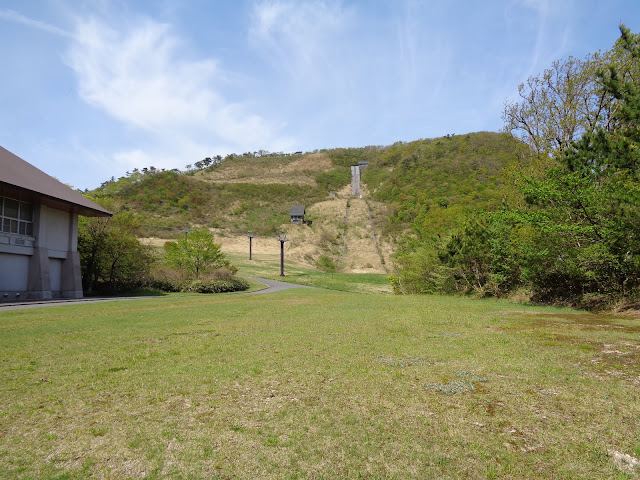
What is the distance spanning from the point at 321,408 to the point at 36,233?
1132 inches

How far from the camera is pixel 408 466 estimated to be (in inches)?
130

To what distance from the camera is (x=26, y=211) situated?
85.4 ft

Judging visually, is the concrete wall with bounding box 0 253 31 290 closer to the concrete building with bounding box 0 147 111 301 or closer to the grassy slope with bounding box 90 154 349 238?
the concrete building with bounding box 0 147 111 301

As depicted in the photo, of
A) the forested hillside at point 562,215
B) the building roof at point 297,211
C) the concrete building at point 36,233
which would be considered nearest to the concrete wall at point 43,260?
the concrete building at point 36,233

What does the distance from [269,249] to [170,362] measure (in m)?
70.9

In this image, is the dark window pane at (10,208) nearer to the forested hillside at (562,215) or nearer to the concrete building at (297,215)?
the forested hillside at (562,215)

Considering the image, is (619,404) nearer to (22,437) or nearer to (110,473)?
(110,473)

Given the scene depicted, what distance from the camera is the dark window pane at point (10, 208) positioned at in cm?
2448

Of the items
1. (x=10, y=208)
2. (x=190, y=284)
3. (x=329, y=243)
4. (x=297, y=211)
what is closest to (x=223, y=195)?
(x=297, y=211)

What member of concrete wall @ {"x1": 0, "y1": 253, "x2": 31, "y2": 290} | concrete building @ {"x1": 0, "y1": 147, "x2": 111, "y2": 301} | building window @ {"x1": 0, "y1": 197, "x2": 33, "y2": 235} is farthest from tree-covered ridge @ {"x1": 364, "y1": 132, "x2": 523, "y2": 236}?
concrete wall @ {"x1": 0, "y1": 253, "x2": 31, "y2": 290}

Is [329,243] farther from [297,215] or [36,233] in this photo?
[36,233]

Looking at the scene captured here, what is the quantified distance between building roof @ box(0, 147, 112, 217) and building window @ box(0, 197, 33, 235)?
4.41 ft

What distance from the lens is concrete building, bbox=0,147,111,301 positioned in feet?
79.8

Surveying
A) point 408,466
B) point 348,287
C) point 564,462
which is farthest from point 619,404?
point 348,287
